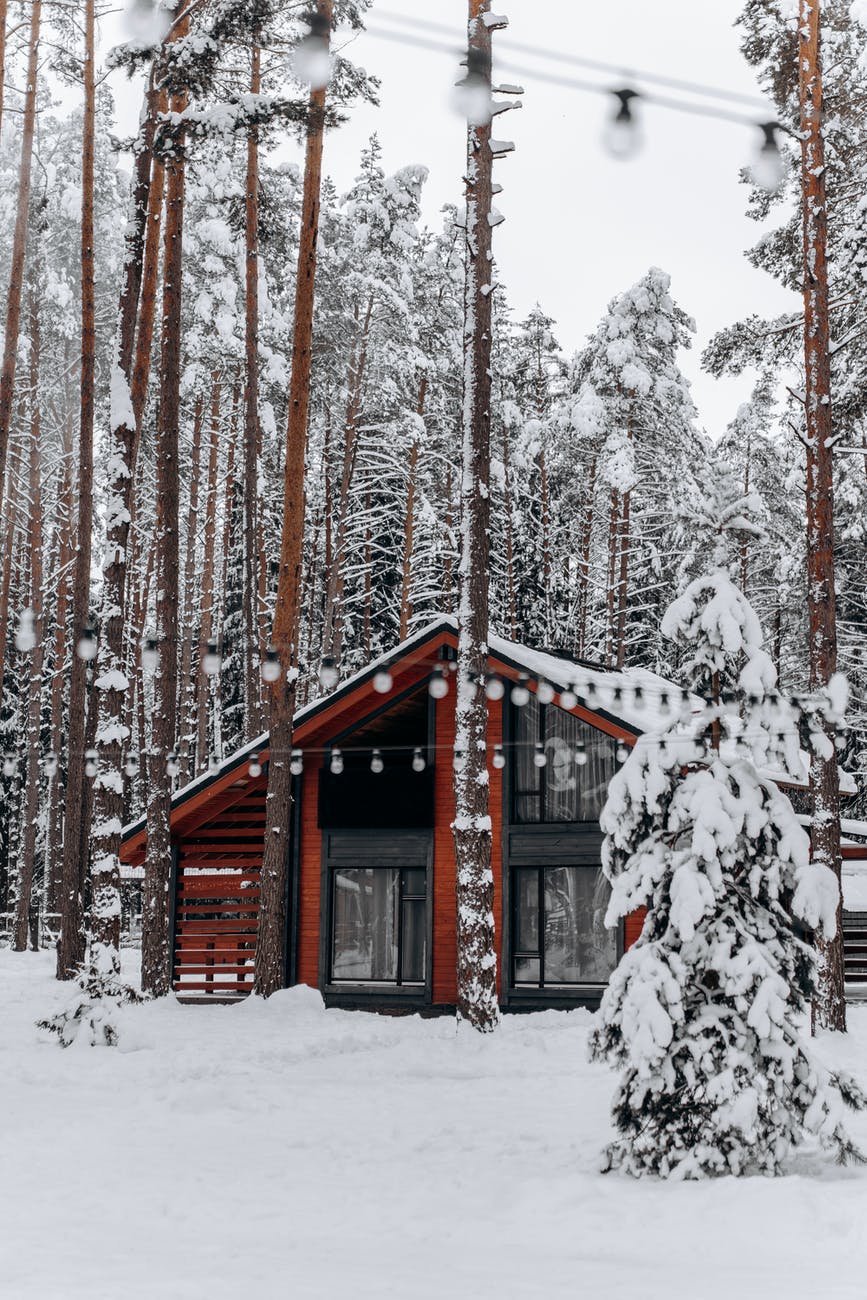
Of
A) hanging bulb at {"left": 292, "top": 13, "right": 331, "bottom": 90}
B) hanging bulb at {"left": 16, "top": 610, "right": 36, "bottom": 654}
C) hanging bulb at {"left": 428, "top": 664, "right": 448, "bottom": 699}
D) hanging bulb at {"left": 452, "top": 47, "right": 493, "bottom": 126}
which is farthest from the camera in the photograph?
hanging bulb at {"left": 16, "top": 610, "right": 36, "bottom": 654}

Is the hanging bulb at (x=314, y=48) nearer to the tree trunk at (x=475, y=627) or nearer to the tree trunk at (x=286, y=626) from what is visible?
the tree trunk at (x=475, y=627)

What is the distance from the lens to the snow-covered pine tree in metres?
7.61

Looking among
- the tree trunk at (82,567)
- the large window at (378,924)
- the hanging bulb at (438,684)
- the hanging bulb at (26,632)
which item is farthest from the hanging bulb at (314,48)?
the large window at (378,924)

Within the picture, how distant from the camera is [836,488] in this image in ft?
77.8

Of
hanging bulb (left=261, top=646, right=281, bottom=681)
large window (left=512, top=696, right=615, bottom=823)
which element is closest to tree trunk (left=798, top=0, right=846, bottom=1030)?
large window (left=512, top=696, right=615, bottom=823)

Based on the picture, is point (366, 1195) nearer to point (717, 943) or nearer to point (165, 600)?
point (717, 943)

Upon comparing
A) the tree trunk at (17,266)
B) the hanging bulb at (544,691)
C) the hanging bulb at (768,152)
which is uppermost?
the tree trunk at (17,266)

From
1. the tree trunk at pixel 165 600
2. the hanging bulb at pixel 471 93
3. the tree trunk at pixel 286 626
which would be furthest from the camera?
the tree trunk at pixel 165 600

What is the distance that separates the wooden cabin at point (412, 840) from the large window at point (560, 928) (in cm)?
2

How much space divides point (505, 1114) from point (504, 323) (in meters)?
27.8

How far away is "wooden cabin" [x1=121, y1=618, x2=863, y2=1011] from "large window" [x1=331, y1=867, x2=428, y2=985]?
2cm

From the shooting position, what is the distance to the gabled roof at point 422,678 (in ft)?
58.1

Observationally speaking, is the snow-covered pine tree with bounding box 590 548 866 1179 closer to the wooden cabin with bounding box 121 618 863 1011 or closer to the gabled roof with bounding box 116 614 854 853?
the gabled roof with bounding box 116 614 854 853

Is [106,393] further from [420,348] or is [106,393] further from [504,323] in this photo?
[504,323]
